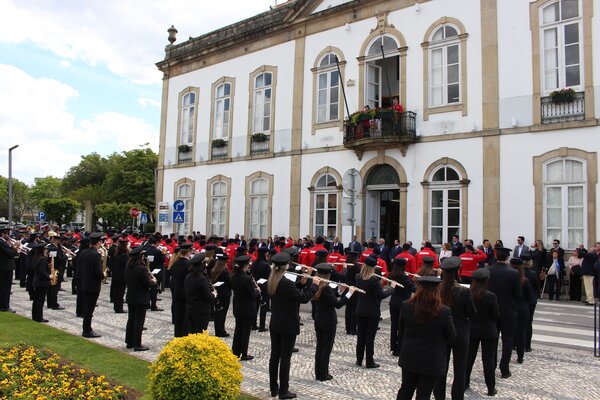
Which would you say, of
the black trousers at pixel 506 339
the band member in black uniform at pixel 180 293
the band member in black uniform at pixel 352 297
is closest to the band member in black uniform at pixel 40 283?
the band member in black uniform at pixel 180 293

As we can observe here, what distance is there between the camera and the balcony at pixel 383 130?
2080 cm

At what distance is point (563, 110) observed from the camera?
17.6 meters

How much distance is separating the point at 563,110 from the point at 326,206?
10139 millimetres

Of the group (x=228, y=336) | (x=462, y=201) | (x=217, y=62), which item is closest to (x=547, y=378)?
(x=228, y=336)

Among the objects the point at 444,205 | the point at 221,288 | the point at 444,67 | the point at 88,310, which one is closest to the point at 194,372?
the point at 221,288

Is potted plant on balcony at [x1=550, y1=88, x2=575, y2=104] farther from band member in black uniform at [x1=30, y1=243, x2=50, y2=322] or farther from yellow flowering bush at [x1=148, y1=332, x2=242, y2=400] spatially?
yellow flowering bush at [x1=148, y1=332, x2=242, y2=400]

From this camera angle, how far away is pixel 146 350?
390 inches

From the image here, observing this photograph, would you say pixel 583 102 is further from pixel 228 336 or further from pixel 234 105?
pixel 234 105

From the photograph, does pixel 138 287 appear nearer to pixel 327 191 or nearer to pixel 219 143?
pixel 327 191

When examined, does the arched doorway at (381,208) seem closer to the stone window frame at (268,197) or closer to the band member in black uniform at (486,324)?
the stone window frame at (268,197)

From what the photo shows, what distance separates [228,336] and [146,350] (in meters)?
2.02

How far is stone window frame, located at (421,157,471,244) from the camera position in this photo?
63.7 feet

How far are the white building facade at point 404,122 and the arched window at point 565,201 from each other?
35 millimetres

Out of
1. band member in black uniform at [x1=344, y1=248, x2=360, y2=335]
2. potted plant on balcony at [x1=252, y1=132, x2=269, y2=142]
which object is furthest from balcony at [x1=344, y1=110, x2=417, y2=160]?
band member in black uniform at [x1=344, y1=248, x2=360, y2=335]
